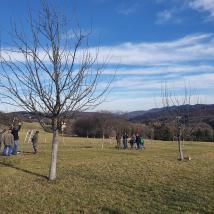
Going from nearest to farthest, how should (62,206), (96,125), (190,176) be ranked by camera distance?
1. (62,206)
2. (190,176)
3. (96,125)

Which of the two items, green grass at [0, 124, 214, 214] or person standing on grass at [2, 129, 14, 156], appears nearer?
green grass at [0, 124, 214, 214]

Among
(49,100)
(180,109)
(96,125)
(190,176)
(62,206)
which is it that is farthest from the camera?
(96,125)

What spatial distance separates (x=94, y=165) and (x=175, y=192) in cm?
874

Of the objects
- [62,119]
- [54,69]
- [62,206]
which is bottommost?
[62,206]

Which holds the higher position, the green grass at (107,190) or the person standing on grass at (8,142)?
the person standing on grass at (8,142)

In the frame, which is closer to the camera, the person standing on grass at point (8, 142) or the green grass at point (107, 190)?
the green grass at point (107, 190)

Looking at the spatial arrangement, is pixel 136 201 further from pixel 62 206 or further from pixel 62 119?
pixel 62 119

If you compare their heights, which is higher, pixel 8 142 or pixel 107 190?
pixel 8 142

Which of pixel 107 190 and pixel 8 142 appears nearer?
pixel 107 190

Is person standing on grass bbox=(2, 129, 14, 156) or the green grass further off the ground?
person standing on grass bbox=(2, 129, 14, 156)

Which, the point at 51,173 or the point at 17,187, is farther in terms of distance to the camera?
the point at 51,173

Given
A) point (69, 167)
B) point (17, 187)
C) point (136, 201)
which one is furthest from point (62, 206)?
point (69, 167)

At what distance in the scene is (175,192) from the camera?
13422 millimetres

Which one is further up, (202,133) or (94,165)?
(202,133)
